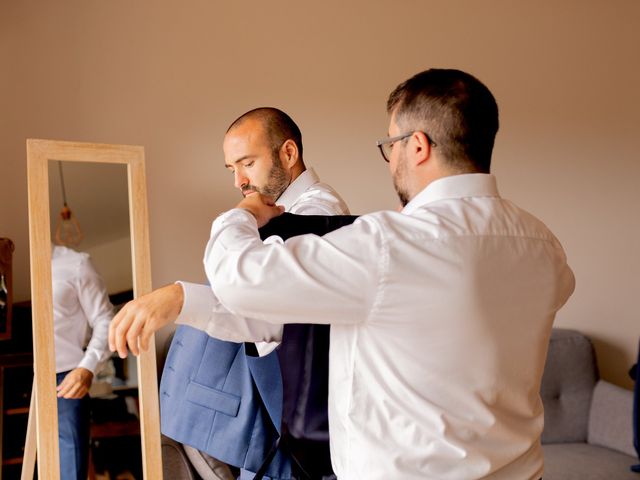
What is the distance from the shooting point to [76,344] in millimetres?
2305

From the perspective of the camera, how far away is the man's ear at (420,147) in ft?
4.11

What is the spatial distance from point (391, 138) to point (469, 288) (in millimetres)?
278

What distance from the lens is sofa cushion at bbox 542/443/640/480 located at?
324 centimetres

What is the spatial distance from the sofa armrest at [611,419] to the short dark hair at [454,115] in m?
2.71

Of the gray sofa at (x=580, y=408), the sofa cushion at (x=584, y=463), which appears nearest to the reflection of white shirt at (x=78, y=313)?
the sofa cushion at (x=584, y=463)

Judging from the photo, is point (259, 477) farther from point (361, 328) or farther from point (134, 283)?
point (134, 283)

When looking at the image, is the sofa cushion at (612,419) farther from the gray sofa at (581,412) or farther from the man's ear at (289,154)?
the man's ear at (289,154)

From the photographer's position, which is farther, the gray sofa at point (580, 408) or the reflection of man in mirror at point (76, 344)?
the gray sofa at point (580, 408)

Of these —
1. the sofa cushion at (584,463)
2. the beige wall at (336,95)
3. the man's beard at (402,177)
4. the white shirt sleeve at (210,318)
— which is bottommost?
the sofa cushion at (584,463)

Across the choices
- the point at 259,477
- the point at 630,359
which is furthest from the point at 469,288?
the point at 630,359

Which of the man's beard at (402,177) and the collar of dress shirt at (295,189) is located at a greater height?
the collar of dress shirt at (295,189)

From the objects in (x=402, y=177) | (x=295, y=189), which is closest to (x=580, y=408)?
(x=295, y=189)

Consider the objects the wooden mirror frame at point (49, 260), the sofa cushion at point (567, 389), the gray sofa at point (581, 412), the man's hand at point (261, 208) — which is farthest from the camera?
the sofa cushion at point (567, 389)

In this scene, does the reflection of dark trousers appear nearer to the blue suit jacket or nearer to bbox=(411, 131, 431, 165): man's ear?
the blue suit jacket
